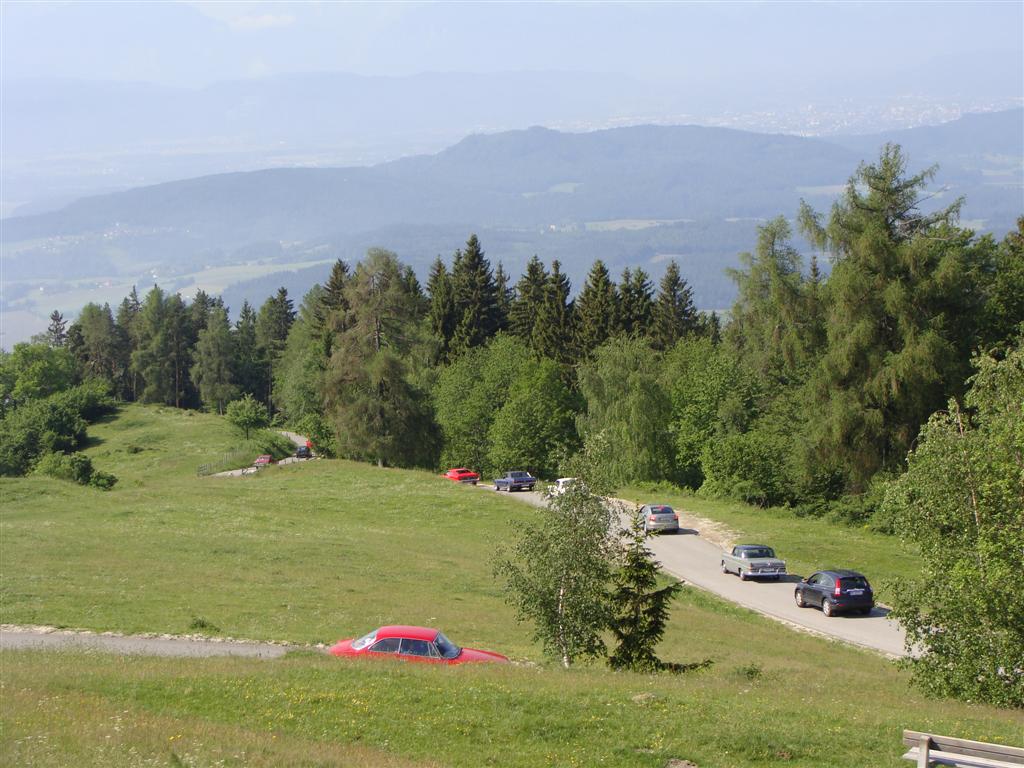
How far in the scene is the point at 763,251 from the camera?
64.8 meters

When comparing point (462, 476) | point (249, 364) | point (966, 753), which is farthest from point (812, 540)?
point (249, 364)

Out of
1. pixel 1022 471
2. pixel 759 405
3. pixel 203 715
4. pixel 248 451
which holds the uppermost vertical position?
pixel 1022 471

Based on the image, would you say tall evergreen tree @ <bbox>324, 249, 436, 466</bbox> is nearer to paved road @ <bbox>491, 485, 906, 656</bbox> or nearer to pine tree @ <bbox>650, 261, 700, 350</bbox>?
pine tree @ <bbox>650, 261, 700, 350</bbox>

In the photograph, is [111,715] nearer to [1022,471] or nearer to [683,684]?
[683,684]

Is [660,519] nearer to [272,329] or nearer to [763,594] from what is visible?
[763,594]

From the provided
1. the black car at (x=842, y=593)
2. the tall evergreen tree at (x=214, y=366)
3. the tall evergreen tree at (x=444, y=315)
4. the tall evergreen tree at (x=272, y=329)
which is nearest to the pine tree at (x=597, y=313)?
the tall evergreen tree at (x=444, y=315)

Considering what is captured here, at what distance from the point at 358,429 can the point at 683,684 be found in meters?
52.8

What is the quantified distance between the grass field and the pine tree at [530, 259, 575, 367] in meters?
36.3

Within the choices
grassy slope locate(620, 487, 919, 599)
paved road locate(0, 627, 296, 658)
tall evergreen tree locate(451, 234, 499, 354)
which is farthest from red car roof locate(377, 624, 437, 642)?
tall evergreen tree locate(451, 234, 499, 354)

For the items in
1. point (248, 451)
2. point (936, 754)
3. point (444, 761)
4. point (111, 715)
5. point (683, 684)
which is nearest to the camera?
point (936, 754)

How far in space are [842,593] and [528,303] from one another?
61364 mm

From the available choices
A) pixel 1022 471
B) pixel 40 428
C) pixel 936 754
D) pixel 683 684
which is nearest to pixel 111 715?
pixel 683 684

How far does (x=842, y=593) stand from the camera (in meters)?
31.8

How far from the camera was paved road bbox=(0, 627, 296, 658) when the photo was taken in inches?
832
